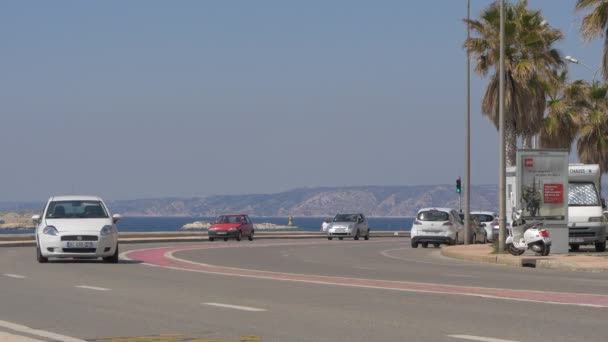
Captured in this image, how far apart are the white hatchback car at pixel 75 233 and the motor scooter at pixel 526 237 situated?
11271 millimetres

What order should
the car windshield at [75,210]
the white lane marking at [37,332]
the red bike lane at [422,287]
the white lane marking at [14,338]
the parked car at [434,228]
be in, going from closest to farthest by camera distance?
1. the white lane marking at [14,338]
2. the white lane marking at [37,332]
3. the red bike lane at [422,287]
4. the car windshield at [75,210]
5. the parked car at [434,228]

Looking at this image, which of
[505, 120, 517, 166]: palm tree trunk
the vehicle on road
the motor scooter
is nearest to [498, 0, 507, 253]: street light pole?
the motor scooter

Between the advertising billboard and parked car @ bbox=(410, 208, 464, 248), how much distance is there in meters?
12.2

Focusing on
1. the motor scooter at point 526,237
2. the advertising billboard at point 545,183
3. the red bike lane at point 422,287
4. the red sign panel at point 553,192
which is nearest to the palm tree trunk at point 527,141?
the advertising billboard at point 545,183

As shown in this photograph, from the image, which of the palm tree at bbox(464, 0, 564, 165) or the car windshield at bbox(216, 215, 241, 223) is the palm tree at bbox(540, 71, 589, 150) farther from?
the car windshield at bbox(216, 215, 241, 223)

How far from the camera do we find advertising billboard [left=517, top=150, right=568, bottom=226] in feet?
116

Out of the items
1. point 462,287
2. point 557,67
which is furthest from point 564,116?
point 462,287

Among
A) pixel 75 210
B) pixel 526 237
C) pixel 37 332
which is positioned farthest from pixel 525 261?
pixel 37 332

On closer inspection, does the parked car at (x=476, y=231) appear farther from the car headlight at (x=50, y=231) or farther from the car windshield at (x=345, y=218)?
the car headlight at (x=50, y=231)

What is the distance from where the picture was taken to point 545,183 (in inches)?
1399

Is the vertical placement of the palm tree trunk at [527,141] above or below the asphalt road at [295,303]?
above

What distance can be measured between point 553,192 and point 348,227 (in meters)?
30.8

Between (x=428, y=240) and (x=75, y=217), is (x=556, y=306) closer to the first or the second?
(x=75, y=217)

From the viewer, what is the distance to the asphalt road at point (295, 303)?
44.1 ft
